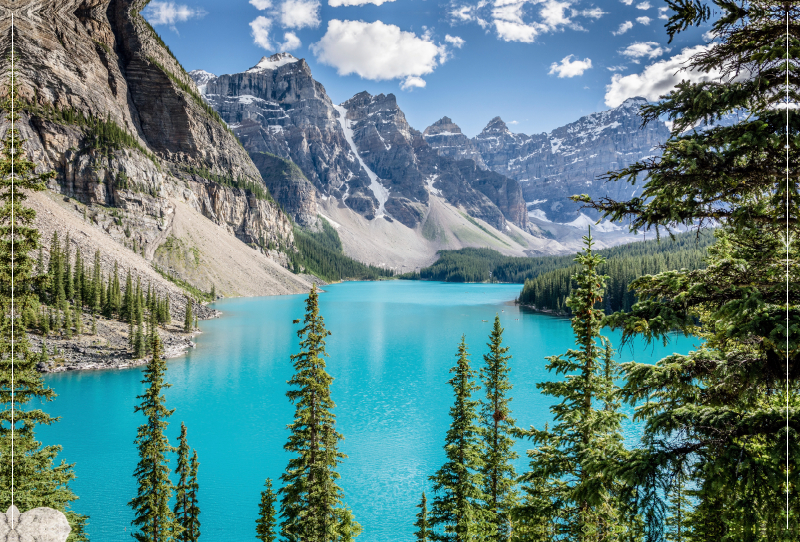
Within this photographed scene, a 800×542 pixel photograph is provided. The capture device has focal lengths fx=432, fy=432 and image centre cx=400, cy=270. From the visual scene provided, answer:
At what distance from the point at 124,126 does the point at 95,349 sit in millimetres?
104125

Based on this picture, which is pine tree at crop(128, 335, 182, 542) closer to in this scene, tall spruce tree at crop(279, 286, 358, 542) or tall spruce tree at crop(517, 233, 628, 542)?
tall spruce tree at crop(279, 286, 358, 542)

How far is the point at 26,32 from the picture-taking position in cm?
10344

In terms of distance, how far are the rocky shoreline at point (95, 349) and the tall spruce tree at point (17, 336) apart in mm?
38061

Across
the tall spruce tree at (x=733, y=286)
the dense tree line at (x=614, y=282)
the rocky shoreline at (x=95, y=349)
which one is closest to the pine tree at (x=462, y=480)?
the tall spruce tree at (x=733, y=286)

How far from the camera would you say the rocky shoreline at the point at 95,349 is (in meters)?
44.7

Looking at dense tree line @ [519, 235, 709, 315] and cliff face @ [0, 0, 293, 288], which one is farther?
cliff face @ [0, 0, 293, 288]

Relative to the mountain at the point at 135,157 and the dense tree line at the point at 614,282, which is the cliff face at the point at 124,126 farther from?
the dense tree line at the point at 614,282

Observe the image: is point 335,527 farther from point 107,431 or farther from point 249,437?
point 107,431

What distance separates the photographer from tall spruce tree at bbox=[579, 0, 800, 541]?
4324 mm

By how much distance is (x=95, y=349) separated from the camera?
161 feet

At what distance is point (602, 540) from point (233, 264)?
129m

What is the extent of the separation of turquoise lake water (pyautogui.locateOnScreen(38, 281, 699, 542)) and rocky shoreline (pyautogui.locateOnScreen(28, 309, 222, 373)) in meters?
1.76

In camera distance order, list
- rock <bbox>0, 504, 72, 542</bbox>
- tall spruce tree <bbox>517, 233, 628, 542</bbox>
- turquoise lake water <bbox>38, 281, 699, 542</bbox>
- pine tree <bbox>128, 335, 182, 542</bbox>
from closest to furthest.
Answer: rock <bbox>0, 504, 72, 542</bbox>, tall spruce tree <bbox>517, 233, 628, 542</bbox>, pine tree <bbox>128, 335, 182, 542</bbox>, turquoise lake water <bbox>38, 281, 699, 542</bbox>

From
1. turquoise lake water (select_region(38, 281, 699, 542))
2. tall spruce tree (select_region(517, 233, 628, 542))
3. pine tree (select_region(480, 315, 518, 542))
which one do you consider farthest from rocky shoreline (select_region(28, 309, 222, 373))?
tall spruce tree (select_region(517, 233, 628, 542))
